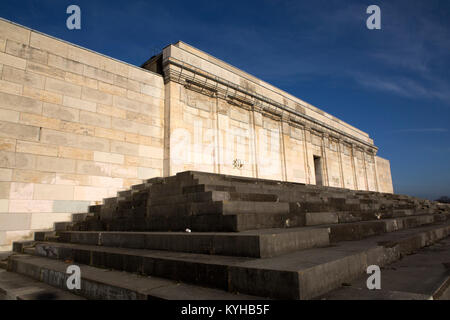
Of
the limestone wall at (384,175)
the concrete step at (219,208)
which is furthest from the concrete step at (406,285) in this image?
the limestone wall at (384,175)

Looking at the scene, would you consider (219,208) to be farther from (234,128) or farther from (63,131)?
(234,128)

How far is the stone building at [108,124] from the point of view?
8.54 meters

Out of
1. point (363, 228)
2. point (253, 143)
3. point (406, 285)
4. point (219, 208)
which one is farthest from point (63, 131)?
point (406, 285)

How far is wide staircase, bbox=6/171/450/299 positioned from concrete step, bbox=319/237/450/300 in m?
0.17

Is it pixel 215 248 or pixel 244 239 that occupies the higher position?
pixel 244 239

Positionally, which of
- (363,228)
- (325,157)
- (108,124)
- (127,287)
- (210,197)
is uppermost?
(325,157)

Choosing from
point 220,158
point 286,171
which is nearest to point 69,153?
point 220,158

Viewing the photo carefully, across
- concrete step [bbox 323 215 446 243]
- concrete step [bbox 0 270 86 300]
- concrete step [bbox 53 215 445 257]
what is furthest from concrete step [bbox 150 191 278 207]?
concrete step [bbox 0 270 86 300]

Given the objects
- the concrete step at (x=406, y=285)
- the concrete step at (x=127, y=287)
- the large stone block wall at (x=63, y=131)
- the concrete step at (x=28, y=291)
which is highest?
the large stone block wall at (x=63, y=131)

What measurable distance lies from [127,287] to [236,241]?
146cm

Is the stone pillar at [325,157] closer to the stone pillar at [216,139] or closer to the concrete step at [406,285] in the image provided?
the stone pillar at [216,139]

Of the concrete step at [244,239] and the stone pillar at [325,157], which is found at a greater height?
the stone pillar at [325,157]

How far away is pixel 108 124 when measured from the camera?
1061 centimetres

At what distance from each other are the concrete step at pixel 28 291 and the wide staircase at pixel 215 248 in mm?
129
